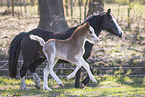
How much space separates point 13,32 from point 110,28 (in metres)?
6.94

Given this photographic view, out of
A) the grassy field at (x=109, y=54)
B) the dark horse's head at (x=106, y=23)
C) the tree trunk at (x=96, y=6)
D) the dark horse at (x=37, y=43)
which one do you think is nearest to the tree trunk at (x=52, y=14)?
the grassy field at (x=109, y=54)

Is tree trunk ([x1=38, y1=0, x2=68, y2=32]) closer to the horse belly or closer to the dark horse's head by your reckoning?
the dark horse's head

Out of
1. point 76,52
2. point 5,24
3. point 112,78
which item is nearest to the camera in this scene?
point 76,52

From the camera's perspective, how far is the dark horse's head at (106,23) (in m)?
6.63

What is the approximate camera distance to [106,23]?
6.70 m

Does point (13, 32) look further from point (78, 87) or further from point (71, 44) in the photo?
point (71, 44)

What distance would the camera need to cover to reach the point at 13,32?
1233 cm

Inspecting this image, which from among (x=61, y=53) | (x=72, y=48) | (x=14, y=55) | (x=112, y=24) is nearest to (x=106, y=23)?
(x=112, y=24)

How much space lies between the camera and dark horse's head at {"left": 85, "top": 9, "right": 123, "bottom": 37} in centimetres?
663

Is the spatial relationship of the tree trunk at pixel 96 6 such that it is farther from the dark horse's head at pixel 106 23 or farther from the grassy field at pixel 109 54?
the dark horse's head at pixel 106 23

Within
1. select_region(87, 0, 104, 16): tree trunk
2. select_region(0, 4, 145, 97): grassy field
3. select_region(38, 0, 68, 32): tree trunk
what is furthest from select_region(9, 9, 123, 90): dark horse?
select_region(87, 0, 104, 16): tree trunk

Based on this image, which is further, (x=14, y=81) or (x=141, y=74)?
(x=141, y=74)

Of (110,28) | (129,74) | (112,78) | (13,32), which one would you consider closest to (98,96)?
(110,28)

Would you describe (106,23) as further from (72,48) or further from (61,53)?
(61,53)
